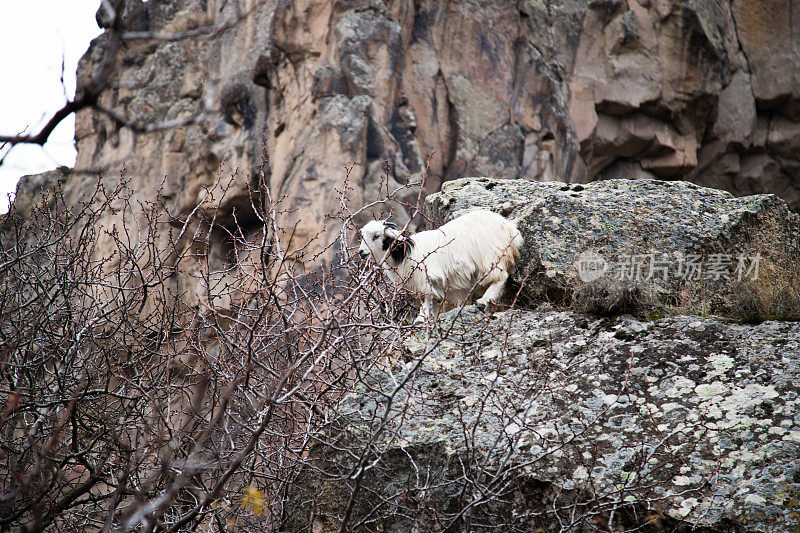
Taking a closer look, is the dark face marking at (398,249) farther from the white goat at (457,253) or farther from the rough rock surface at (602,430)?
the rough rock surface at (602,430)

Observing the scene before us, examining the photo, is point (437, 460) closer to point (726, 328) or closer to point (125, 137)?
point (726, 328)

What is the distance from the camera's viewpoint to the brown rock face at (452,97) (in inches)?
668

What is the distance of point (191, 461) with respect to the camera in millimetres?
3223

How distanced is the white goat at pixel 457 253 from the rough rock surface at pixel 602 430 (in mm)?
1486

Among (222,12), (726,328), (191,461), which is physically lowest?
(726,328)

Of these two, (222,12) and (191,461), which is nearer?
(191,461)

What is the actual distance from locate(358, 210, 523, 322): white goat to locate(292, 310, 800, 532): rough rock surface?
1486 millimetres

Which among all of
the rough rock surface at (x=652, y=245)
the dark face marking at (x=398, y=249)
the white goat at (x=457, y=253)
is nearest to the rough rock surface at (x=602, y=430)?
the rough rock surface at (x=652, y=245)

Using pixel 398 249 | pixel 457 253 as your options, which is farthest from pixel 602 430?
pixel 398 249

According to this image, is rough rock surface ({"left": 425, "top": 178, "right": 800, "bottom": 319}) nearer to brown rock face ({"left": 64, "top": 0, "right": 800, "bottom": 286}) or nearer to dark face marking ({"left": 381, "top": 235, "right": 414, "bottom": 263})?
dark face marking ({"left": 381, "top": 235, "right": 414, "bottom": 263})

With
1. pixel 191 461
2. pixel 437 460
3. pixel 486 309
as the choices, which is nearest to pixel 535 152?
pixel 486 309

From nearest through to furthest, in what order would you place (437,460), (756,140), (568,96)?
(437,460) → (568,96) → (756,140)

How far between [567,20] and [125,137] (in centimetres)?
1456

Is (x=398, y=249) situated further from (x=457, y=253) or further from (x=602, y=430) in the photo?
Result: (x=602, y=430)
